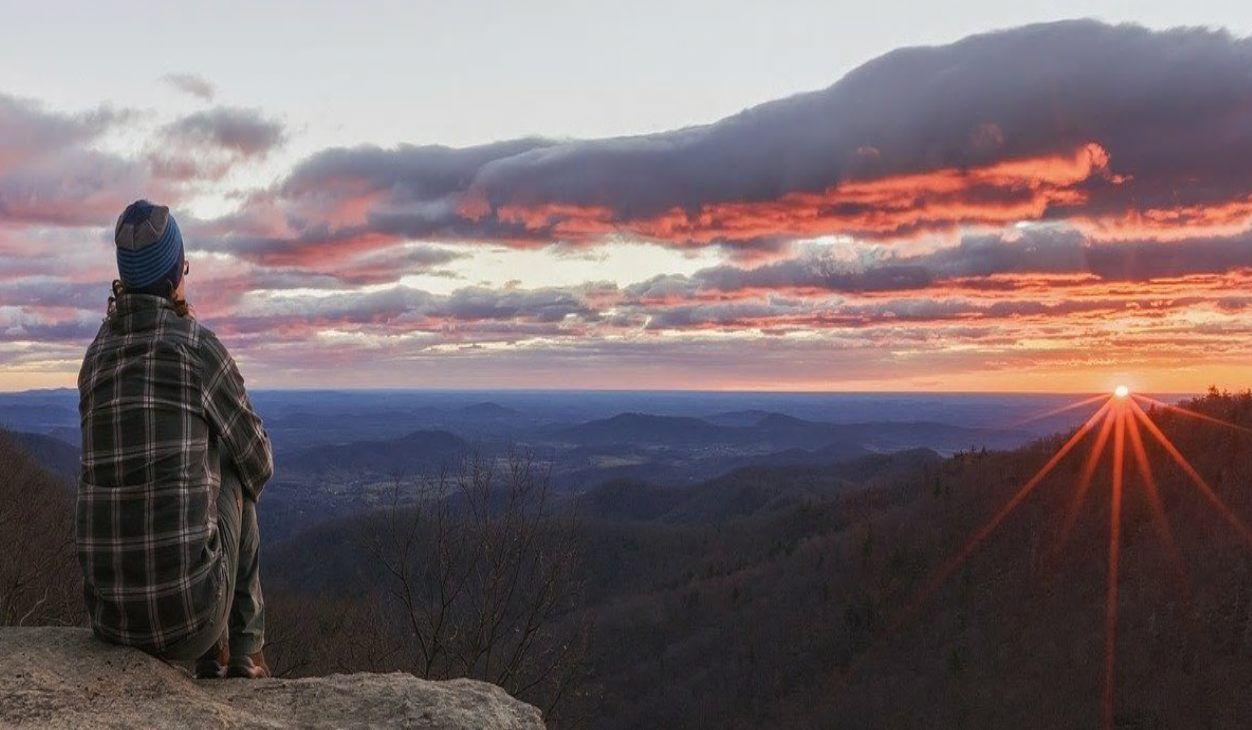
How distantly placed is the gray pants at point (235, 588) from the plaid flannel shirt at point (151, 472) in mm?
100

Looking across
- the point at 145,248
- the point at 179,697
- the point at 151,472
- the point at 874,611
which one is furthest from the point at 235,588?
the point at 874,611

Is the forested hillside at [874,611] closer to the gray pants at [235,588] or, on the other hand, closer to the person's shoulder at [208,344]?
the gray pants at [235,588]

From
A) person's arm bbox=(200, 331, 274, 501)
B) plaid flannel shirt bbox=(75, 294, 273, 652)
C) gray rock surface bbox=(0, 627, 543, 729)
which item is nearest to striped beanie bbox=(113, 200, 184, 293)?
plaid flannel shirt bbox=(75, 294, 273, 652)

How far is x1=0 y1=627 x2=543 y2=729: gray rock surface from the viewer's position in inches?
135

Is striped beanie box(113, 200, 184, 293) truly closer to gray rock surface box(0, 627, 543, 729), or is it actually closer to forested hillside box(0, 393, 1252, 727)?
gray rock surface box(0, 627, 543, 729)

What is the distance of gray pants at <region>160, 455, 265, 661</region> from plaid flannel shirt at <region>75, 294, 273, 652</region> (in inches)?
3.9

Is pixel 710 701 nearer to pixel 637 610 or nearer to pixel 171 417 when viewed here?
pixel 637 610

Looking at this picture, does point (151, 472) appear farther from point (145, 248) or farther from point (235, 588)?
point (145, 248)

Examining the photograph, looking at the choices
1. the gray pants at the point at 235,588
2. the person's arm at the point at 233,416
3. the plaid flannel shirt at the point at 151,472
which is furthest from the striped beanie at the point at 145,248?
the gray pants at the point at 235,588

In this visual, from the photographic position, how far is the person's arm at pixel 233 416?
361cm

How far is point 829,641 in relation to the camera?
50594mm

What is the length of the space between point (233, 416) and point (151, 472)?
18.0 inches

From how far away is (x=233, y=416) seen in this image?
3.70 meters

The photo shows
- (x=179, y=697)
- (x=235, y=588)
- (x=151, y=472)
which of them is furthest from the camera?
(x=235, y=588)
